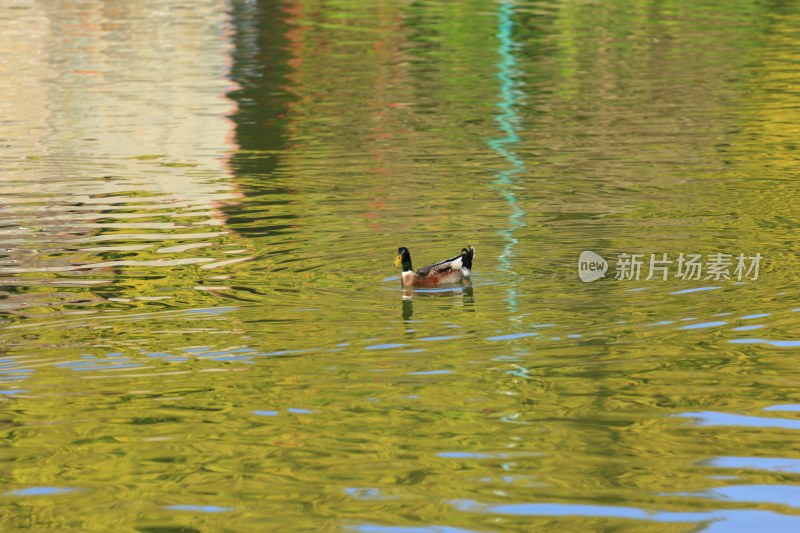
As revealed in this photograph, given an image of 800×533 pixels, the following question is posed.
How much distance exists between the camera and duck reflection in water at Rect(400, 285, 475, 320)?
1409 centimetres

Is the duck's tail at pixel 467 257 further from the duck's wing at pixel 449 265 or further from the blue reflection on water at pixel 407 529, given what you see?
the blue reflection on water at pixel 407 529

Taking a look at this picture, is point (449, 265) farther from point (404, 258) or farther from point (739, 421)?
point (739, 421)

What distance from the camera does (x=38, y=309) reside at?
14.0 metres

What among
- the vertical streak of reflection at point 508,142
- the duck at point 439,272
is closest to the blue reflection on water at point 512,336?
the vertical streak of reflection at point 508,142

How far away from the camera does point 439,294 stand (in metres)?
14.5

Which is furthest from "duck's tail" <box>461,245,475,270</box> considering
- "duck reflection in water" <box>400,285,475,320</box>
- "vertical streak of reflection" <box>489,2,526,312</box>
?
"vertical streak of reflection" <box>489,2,526,312</box>

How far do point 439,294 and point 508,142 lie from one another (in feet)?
35.1

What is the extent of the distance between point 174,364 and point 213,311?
1.80 meters

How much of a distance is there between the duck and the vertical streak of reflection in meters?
0.53

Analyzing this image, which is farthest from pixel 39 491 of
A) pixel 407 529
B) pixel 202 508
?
pixel 407 529

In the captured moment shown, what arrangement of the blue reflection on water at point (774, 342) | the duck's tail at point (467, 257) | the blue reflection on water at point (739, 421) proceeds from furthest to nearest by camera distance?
the duck's tail at point (467, 257), the blue reflection on water at point (774, 342), the blue reflection on water at point (739, 421)

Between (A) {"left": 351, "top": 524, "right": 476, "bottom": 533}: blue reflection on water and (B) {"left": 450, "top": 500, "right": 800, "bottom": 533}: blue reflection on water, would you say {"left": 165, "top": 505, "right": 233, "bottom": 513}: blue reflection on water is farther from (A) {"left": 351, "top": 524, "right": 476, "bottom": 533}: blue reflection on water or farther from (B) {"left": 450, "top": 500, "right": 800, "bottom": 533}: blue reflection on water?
(B) {"left": 450, "top": 500, "right": 800, "bottom": 533}: blue reflection on water

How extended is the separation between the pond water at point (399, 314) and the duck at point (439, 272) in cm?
20

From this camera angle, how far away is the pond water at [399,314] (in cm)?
906
